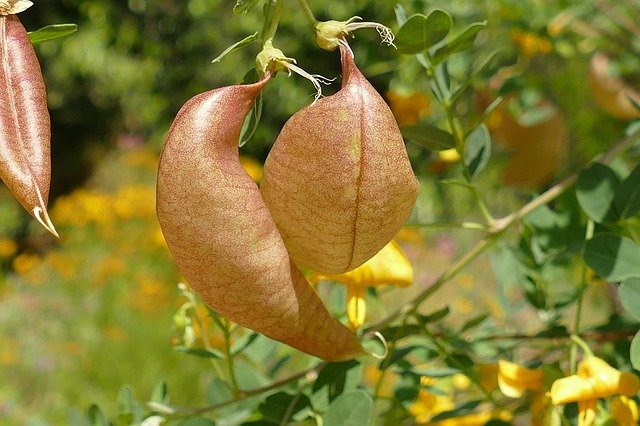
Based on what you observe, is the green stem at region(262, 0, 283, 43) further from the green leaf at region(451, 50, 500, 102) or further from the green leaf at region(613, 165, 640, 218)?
the green leaf at region(613, 165, 640, 218)

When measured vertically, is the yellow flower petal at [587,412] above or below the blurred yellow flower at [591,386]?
below

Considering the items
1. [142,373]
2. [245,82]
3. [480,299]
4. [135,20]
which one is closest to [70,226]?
[135,20]

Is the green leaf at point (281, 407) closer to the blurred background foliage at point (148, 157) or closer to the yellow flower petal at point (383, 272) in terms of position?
the yellow flower petal at point (383, 272)

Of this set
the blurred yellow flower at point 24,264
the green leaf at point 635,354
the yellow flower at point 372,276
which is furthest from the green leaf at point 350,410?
the blurred yellow flower at point 24,264

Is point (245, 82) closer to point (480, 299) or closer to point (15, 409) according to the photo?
point (15, 409)

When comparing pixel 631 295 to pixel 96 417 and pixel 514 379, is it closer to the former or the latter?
pixel 514 379

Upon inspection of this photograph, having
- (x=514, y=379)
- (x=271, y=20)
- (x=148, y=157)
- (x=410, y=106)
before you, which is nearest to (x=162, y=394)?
(x=514, y=379)

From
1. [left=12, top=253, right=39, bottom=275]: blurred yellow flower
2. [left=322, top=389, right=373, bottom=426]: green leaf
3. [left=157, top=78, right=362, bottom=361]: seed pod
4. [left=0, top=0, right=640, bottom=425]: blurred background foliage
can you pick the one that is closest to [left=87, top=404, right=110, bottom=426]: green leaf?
[left=322, top=389, right=373, bottom=426]: green leaf
